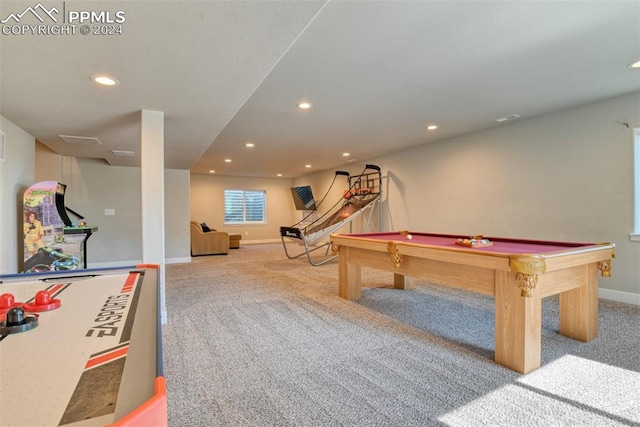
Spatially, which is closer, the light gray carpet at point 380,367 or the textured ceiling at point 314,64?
the light gray carpet at point 380,367

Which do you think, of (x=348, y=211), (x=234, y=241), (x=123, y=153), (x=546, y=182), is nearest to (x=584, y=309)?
(x=546, y=182)

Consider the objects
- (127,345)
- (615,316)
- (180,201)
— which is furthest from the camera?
(180,201)

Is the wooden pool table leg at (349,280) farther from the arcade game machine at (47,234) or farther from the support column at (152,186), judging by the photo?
the arcade game machine at (47,234)

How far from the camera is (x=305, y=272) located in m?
5.25

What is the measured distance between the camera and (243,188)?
1047cm

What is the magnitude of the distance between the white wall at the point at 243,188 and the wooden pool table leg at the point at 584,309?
922cm

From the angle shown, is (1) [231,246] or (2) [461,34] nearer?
(2) [461,34]

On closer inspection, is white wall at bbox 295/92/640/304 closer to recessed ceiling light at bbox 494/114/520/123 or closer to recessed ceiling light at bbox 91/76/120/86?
recessed ceiling light at bbox 494/114/520/123

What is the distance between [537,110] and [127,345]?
4882mm

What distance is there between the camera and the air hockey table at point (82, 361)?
0.55 metres

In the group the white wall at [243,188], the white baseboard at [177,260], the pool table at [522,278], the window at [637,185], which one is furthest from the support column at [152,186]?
the white wall at [243,188]

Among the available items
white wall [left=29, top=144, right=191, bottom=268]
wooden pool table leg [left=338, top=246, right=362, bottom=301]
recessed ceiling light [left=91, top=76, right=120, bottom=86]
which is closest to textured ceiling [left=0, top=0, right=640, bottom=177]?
recessed ceiling light [left=91, top=76, right=120, bottom=86]

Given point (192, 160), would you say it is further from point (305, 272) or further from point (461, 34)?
point (461, 34)

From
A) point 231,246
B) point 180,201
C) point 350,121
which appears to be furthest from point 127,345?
point 231,246
